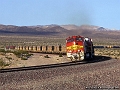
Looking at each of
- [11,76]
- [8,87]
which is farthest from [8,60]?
[8,87]

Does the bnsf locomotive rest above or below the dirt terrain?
above

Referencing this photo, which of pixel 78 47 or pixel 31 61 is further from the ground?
pixel 78 47

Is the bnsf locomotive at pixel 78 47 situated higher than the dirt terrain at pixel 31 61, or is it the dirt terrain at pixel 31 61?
the bnsf locomotive at pixel 78 47

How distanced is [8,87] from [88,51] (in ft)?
85.7

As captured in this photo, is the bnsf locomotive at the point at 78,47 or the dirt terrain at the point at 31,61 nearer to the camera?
the dirt terrain at the point at 31,61

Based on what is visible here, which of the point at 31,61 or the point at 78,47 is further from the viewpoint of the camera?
the point at 31,61

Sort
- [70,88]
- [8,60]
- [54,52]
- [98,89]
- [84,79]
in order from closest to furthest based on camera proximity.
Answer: [98,89], [70,88], [84,79], [8,60], [54,52]

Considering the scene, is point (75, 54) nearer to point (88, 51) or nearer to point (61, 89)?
point (88, 51)

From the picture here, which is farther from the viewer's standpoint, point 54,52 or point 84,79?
point 54,52

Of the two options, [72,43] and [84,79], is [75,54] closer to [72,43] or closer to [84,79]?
[72,43]

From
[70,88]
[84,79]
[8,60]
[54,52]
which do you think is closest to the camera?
[70,88]

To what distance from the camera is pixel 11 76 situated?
2152cm

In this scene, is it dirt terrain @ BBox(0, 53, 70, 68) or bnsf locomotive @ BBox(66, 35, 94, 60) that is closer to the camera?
dirt terrain @ BBox(0, 53, 70, 68)

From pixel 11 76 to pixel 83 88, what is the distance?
6132 millimetres
